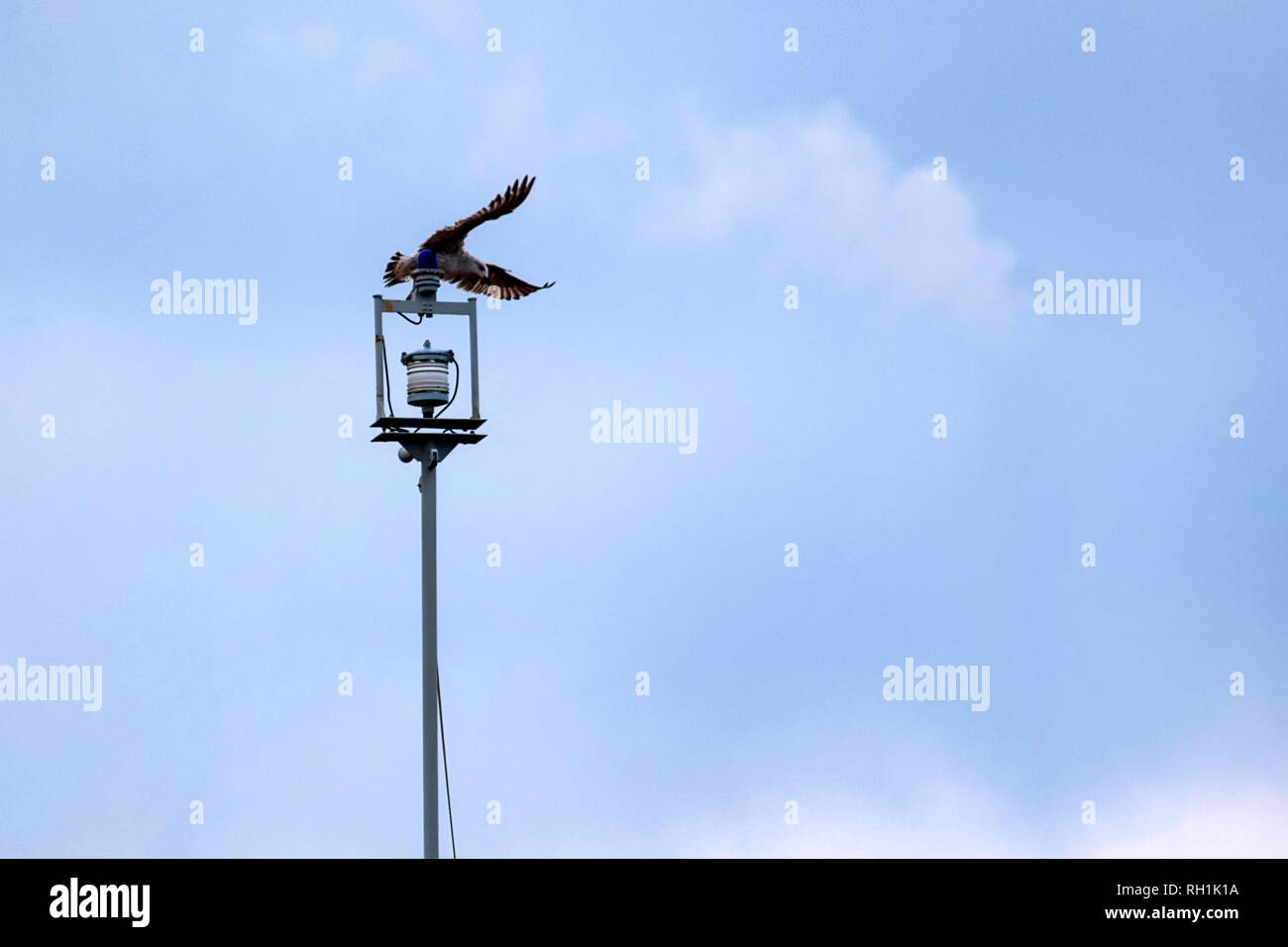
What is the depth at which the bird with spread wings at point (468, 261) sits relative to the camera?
29.0 meters

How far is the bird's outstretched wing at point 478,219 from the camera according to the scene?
28984 millimetres

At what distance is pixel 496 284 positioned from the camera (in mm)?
30031

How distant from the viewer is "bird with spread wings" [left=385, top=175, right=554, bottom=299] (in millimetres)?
29031

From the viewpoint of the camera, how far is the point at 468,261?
96.7 feet

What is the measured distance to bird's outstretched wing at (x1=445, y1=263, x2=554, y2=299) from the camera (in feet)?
96.9

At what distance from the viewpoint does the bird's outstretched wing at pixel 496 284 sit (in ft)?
96.9

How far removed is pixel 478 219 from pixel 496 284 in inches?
50.4

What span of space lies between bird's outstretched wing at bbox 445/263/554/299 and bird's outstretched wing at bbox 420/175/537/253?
474 millimetres

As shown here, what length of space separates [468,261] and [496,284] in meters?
0.73

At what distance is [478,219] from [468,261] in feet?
2.30
